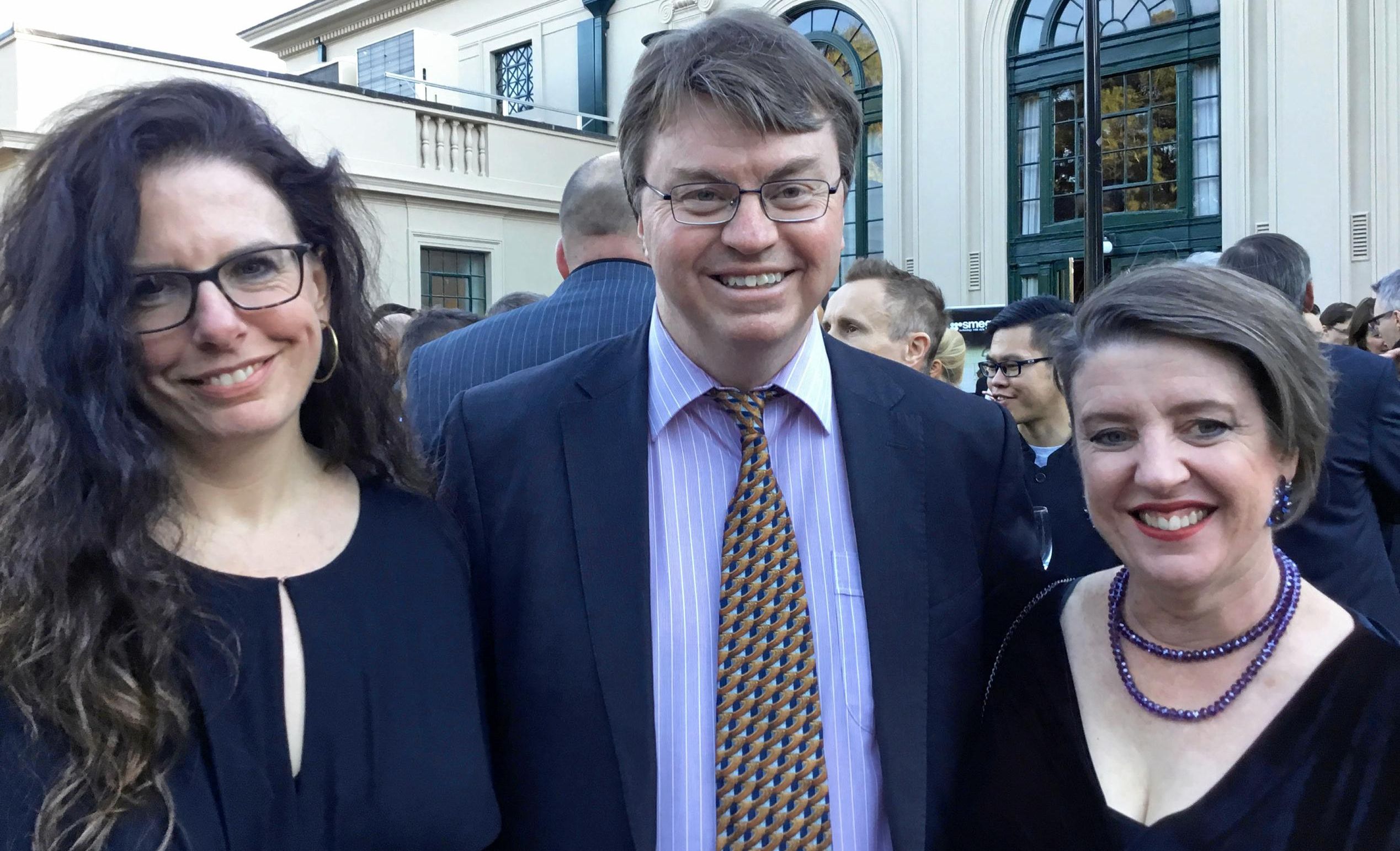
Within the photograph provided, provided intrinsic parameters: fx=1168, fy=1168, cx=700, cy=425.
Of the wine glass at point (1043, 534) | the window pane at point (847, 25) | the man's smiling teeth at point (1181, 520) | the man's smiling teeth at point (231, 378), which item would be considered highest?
the window pane at point (847, 25)

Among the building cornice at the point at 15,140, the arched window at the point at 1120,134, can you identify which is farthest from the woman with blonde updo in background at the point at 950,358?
the building cornice at the point at 15,140

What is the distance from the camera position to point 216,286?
1.65 meters

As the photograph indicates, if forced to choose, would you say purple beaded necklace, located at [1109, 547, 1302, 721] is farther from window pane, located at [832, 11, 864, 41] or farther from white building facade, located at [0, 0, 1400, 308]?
window pane, located at [832, 11, 864, 41]

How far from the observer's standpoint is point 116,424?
1580 millimetres

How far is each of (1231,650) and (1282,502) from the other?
262 mm

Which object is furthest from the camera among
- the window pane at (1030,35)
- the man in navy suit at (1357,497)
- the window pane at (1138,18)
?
the window pane at (1030,35)

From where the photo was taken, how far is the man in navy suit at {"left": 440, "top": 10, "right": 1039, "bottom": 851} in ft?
6.33

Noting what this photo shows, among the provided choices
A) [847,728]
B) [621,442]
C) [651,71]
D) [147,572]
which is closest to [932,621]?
[847,728]

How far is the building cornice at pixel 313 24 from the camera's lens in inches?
774

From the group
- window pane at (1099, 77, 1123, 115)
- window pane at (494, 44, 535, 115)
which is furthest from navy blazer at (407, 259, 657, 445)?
window pane at (494, 44, 535, 115)

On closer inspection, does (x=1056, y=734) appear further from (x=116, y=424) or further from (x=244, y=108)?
(x=244, y=108)

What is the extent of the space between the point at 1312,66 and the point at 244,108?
1222cm

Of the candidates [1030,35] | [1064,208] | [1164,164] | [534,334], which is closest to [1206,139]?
[1164,164]

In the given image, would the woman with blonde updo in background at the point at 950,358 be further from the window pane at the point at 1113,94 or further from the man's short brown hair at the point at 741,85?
the window pane at the point at 1113,94
